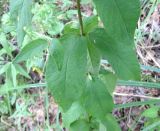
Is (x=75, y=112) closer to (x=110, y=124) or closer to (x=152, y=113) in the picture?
(x=110, y=124)

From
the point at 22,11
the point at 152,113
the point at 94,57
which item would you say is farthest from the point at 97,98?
the point at 152,113

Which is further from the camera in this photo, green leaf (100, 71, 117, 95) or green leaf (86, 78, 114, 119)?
green leaf (100, 71, 117, 95)

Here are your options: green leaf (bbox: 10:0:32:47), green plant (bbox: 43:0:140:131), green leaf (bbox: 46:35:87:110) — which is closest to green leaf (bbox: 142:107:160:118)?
green plant (bbox: 43:0:140:131)

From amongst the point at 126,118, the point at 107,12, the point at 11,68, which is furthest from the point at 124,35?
the point at 126,118

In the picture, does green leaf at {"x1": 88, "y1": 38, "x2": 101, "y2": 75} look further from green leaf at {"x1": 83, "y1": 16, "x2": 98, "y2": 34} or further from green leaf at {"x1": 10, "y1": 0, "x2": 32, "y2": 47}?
green leaf at {"x1": 10, "y1": 0, "x2": 32, "y2": 47}

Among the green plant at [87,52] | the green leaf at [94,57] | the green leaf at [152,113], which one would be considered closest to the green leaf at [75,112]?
the green plant at [87,52]

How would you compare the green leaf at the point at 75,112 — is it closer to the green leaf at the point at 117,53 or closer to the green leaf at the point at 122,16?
the green leaf at the point at 117,53
